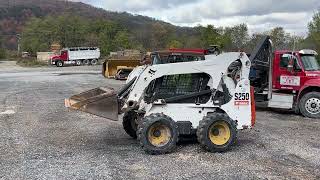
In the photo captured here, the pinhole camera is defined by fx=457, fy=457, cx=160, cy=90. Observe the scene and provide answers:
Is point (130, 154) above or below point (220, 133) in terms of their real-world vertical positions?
below

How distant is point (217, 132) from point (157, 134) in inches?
48.1

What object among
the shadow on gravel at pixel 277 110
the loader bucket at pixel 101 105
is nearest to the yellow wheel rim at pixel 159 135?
the loader bucket at pixel 101 105

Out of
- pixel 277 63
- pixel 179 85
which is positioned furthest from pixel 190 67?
pixel 277 63

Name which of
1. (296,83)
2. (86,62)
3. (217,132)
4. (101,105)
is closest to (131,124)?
(101,105)

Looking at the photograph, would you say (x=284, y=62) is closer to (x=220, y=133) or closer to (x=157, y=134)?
(x=220, y=133)

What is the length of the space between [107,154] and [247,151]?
2804 mm

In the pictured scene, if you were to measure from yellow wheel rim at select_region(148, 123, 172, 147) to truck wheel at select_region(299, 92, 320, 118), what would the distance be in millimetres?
6916

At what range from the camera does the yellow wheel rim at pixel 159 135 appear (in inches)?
351

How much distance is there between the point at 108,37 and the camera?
9662cm

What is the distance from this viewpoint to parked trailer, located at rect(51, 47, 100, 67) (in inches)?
2368

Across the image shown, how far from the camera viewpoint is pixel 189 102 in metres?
9.31

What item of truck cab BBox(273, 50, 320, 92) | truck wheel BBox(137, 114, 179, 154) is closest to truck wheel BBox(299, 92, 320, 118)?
truck cab BBox(273, 50, 320, 92)

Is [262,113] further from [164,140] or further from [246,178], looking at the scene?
[246,178]

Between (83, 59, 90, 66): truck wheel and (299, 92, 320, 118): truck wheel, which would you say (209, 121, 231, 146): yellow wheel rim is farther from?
(83, 59, 90, 66): truck wheel
